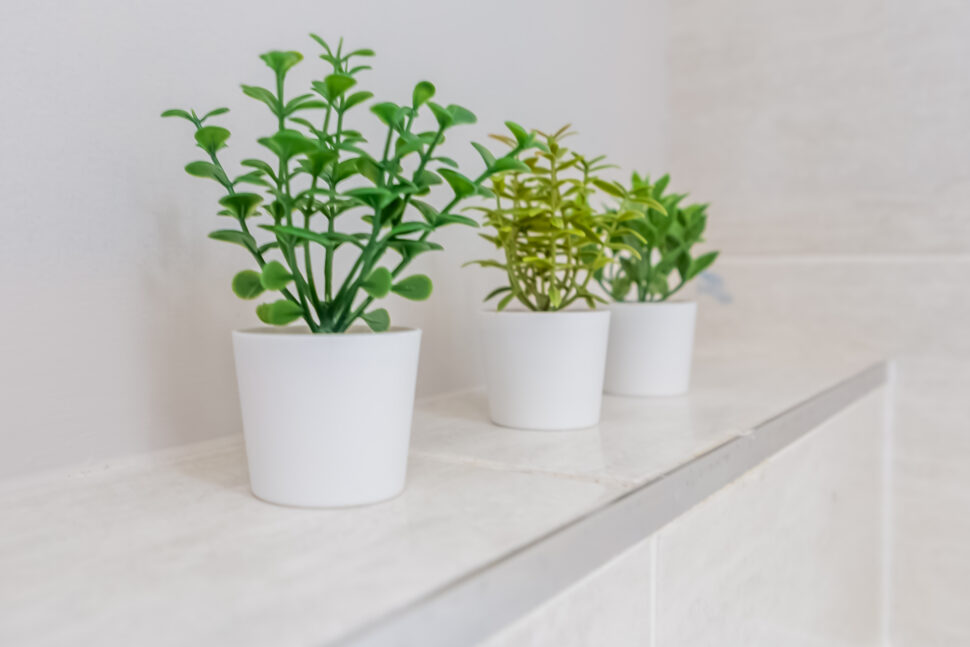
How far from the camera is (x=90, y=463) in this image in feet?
1.62

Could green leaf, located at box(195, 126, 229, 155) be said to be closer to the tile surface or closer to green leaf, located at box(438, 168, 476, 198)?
green leaf, located at box(438, 168, 476, 198)

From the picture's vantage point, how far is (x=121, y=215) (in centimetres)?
50

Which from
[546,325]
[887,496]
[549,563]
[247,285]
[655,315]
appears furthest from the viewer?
[887,496]

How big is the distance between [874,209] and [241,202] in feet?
3.08

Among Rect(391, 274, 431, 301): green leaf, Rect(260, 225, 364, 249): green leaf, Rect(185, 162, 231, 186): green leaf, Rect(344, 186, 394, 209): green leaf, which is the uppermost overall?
Rect(185, 162, 231, 186): green leaf

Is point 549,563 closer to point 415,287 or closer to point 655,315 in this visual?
point 415,287

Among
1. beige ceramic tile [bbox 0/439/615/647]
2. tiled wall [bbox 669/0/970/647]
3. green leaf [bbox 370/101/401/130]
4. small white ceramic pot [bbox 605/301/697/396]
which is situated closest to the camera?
beige ceramic tile [bbox 0/439/615/647]

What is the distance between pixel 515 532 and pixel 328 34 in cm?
46

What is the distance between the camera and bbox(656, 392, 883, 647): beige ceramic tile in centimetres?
48

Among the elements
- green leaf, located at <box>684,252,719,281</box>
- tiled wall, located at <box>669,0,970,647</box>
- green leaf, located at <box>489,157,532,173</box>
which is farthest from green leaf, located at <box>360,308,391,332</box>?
tiled wall, located at <box>669,0,970,647</box>

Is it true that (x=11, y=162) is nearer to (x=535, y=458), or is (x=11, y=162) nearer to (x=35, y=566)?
(x=35, y=566)

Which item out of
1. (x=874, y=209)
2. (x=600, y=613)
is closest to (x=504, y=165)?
(x=600, y=613)

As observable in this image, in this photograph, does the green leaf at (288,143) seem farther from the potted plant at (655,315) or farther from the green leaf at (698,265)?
the green leaf at (698,265)

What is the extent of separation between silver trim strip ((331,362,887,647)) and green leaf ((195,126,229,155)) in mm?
278
